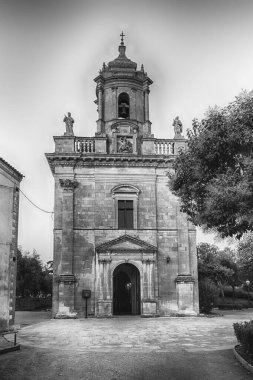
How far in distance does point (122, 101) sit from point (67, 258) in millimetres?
12302

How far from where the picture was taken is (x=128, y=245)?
2662cm

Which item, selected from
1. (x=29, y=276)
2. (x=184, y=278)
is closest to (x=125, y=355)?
(x=184, y=278)

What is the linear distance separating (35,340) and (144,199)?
1377cm

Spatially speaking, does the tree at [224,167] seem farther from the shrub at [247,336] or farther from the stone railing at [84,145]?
the stone railing at [84,145]

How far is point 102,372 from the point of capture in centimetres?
1083

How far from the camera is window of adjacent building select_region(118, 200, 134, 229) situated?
2745cm

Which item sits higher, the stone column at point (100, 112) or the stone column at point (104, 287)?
the stone column at point (100, 112)

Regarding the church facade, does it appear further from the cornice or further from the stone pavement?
the cornice

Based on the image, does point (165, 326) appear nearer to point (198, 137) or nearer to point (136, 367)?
point (136, 367)

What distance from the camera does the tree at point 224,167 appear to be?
40.1 ft

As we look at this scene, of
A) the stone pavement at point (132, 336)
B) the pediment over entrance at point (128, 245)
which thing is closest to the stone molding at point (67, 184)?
the pediment over entrance at point (128, 245)

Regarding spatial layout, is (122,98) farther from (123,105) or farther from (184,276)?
(184,276)

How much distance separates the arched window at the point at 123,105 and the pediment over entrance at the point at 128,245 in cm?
928

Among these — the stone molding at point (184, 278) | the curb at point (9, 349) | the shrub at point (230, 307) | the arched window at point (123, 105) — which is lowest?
the shrub at point (230, 307)
